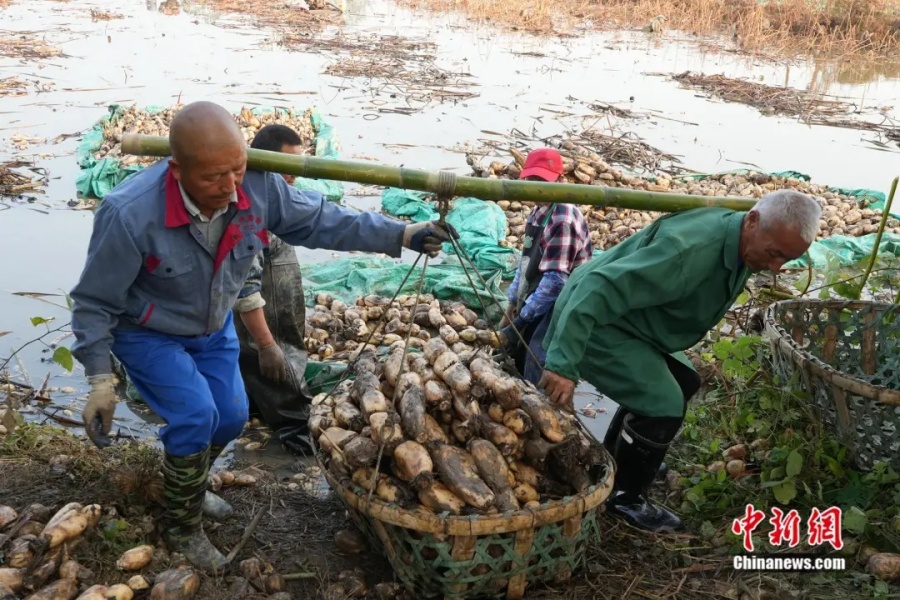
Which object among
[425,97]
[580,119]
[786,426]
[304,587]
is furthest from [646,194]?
[425,97]

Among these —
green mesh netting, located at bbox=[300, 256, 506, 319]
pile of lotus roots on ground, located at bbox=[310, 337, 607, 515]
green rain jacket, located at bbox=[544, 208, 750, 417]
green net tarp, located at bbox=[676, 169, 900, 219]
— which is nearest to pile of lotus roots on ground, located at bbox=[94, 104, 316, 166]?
green mesh netting, located at bbox=[300, 256, 506, 319]

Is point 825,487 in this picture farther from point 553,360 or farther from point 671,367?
point 553,360

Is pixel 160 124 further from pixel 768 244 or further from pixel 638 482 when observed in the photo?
pixel 768 244

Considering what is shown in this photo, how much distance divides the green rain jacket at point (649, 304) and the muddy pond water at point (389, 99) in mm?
1165

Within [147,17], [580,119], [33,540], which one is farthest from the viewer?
[147,17]

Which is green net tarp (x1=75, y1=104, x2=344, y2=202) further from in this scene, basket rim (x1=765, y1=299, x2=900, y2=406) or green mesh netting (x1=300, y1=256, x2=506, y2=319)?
basket rim (x1=765, y1=299, x2=900, y2=406)

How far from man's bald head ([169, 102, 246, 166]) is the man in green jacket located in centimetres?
116

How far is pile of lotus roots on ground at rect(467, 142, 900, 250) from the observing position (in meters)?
5.99

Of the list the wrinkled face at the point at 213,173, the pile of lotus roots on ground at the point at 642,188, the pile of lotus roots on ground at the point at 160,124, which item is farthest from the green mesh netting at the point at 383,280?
the wrinkled face at the point at 213,173

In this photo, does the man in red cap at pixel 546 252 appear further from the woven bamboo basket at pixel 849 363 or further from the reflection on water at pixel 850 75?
the reflection on water at pixel 850 75

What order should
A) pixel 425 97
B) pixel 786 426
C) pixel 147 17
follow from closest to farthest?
pixel 786 426
pixel 425 97
pixel 147 17

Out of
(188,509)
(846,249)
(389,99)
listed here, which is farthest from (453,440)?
(389,99)

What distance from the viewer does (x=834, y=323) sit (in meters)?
3.31

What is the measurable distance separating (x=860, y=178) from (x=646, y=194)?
20.6ft
